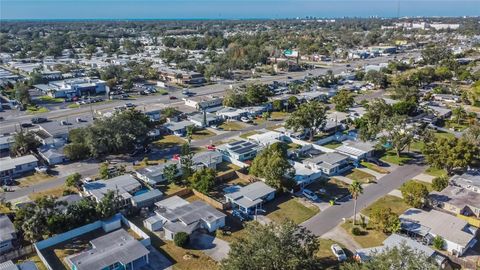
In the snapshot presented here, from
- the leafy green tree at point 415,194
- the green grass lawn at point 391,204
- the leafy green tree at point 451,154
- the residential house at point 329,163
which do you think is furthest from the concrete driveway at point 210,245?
the leafy green tree at point 451,154

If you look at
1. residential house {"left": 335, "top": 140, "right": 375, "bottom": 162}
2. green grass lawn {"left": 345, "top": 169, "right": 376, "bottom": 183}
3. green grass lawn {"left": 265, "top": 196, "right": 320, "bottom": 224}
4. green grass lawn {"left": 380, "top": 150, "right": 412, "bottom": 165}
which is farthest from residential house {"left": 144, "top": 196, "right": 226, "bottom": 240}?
green grass lawn {"left": 380, "top": 150, "right": 412, "bottom": 165}

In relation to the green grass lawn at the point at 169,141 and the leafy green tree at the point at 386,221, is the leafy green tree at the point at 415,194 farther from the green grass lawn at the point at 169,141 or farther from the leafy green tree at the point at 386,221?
the green grass lawn at the point at 169,141

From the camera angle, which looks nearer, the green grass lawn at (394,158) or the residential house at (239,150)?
→ the green grass lawn at (394,158)

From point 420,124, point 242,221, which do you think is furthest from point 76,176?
point 420,124

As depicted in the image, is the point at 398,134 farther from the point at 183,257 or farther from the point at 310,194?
the point at 183,257

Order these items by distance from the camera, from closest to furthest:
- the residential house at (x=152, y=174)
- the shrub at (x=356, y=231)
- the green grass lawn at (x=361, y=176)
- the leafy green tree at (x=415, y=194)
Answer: the shrub at (x=356, y=231), the leafy green tree at (x=415, y=194), the residential house at (x=152, y=174), the green grass lawn at (x=361, y=176)

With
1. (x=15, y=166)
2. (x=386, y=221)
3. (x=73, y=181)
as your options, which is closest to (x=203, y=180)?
(x=73, y=181)
